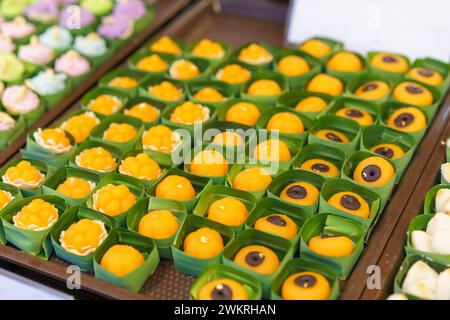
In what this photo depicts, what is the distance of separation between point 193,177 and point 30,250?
651mm

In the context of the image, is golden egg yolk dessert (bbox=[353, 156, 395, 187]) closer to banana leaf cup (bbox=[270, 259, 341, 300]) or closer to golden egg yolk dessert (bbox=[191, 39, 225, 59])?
banana leaf cup (bbox=[270, 259, 341, 300])

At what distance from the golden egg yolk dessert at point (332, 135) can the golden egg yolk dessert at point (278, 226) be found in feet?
1.69

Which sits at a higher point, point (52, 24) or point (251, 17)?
point (251, 17)

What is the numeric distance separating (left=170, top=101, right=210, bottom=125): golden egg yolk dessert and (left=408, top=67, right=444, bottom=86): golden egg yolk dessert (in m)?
1.01

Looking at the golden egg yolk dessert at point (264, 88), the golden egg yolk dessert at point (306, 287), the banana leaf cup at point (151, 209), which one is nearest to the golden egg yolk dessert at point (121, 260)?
the banana leaf cup at point (151, 209)

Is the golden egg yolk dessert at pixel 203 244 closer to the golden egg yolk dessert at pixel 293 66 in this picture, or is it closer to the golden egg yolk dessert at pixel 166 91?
the golden egg yolk dessert at pixel 166 91

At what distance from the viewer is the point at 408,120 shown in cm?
252

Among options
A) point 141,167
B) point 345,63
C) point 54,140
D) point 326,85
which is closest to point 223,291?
point 141,167

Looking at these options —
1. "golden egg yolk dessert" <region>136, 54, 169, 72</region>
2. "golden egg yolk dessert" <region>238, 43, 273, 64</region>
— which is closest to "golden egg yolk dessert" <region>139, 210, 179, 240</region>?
"golden egg yolk dessert" <region>136, 54, 169, 72</region>

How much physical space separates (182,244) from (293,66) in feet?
4.12

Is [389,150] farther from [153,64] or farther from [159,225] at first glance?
[153,64]
